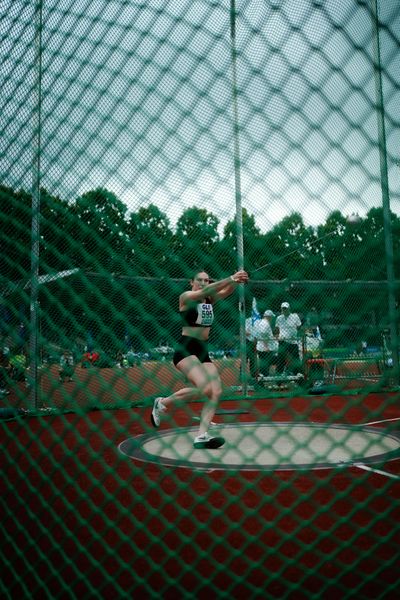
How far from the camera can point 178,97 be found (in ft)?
4.90

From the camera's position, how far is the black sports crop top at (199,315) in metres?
3.21

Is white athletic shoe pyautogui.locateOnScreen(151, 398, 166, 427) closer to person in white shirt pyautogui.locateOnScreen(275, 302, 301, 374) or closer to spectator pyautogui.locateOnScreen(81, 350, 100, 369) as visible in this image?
spectator pyautogui.locateOnScreen(81, 350, 100, 369)

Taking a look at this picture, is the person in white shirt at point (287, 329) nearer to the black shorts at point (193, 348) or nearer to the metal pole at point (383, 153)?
the black shorts at point (193, 348)

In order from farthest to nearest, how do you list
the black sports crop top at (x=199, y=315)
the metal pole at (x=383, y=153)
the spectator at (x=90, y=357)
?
the spectator at (x=90, y=357)
the black sports crop top at (x=199, y=315)
the metal pole at (x=383, y=153)

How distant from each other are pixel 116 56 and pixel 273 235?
876mm

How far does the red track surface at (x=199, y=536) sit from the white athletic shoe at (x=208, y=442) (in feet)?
1.33

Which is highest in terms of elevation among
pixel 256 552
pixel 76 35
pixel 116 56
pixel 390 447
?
pixel 76 35

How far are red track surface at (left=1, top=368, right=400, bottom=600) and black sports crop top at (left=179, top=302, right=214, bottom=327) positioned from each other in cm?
101

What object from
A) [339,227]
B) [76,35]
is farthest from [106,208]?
[339,227]

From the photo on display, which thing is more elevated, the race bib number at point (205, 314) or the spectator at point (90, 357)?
the race bib number at point (205, 314)

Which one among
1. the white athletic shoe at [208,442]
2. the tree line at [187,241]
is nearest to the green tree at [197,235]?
the tree line at [187,241]

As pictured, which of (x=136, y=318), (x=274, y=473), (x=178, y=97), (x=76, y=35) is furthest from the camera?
(x=136, y=318)

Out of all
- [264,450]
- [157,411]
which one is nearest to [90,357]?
[157,411]

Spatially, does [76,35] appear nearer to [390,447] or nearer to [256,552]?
[256,552]
